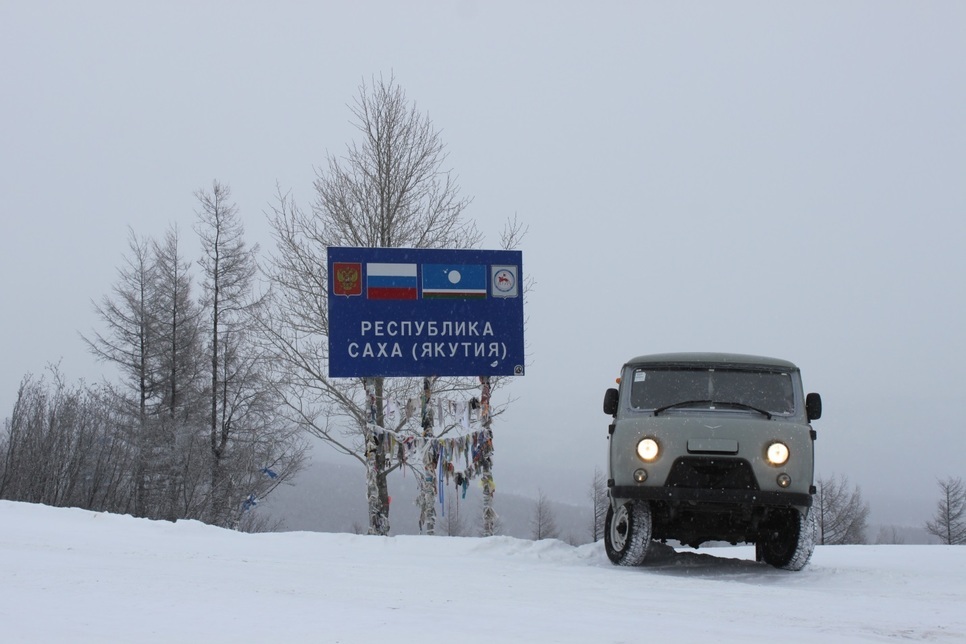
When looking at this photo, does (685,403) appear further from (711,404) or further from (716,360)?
(716,360)

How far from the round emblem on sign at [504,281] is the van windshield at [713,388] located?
4406 millimetres

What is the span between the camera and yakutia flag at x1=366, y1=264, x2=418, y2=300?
14.1 m

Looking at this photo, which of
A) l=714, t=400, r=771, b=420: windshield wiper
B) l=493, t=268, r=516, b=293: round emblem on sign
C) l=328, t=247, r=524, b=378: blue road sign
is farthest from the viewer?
l=493, t=268, r=516, b=293: round emblem on sign

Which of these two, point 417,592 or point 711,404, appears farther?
point 711,404

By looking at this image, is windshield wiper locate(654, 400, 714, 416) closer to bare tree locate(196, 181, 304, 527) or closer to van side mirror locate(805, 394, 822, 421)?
van side mirror locate(805, 394, 822, 421)

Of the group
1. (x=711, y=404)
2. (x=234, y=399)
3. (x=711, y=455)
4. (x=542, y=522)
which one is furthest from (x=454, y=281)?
(x=542, y=522)

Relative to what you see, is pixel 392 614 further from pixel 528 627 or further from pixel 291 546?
pixel 291 546

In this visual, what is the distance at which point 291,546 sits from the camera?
10.8 metres

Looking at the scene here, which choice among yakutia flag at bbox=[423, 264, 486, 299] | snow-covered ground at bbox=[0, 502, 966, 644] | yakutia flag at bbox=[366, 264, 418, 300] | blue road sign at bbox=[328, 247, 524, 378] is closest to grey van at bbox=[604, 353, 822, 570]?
snow-covered ground at bbox=[0, 502, 966, 644]

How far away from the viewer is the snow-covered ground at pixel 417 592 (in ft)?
17.4

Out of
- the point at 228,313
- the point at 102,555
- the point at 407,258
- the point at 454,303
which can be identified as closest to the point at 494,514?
the point at 454,303

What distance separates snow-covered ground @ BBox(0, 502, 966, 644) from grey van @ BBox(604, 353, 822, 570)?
444 millimetres

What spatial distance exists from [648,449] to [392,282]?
598 centimetres

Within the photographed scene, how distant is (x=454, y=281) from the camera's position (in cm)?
1424
